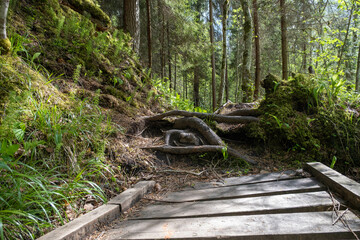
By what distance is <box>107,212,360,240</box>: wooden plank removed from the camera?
123 cm

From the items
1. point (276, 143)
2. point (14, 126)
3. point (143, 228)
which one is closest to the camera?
point (143, 228)

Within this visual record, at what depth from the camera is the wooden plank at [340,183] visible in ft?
5.00

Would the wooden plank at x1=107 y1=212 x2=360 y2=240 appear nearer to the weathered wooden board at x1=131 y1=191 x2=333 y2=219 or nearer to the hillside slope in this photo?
the weathered wooden board at x1=131 y1=191 x2=333 y2=219

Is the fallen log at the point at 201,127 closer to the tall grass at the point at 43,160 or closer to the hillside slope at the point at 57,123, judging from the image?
the hillside slope at the point at 57,123

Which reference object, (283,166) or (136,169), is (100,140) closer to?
(136,169)

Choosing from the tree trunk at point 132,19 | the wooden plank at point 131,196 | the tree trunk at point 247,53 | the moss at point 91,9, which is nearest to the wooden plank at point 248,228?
the wooden plank at point 131,196

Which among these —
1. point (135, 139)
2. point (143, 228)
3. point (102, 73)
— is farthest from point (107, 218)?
point (102, 73)

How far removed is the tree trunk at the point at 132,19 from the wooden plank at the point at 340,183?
281 inches

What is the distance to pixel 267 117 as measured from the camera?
379 centimetres

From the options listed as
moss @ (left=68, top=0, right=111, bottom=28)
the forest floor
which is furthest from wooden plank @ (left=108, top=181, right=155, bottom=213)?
moss @ (left=68, top=0, right=111, bottom=28)

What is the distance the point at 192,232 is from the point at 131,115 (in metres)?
3.38

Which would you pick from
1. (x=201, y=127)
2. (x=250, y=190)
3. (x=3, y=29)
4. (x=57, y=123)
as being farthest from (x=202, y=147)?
(x=3, y=29)

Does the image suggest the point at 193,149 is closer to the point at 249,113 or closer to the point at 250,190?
the point at 250,190

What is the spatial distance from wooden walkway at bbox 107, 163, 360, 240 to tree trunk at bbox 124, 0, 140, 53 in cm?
692
